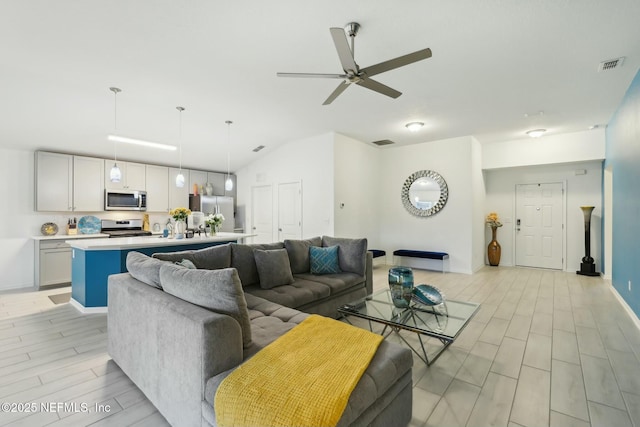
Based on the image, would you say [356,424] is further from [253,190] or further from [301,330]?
[253,190]

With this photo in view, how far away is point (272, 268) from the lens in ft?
10.3

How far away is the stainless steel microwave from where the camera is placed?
5.62 metres

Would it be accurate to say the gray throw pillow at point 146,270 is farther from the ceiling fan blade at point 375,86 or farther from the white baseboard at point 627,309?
the white baseboard at point 627,309

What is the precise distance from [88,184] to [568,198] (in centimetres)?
963

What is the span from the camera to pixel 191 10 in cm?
237

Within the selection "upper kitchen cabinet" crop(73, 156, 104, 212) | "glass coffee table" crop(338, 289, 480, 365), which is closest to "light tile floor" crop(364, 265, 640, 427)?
"glass coffee table" crop(338, 289, 480, 365)

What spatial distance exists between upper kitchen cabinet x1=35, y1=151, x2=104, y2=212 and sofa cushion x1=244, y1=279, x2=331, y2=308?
4.37m

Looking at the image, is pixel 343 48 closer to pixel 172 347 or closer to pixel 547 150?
pixel 172 347

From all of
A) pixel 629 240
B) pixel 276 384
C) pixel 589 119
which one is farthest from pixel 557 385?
pixel 589 119

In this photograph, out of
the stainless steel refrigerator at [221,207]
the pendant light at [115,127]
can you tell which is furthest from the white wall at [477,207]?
the pendant light at [115,127]

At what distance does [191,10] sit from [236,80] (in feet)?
3.85

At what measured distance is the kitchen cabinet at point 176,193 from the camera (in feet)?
21.5

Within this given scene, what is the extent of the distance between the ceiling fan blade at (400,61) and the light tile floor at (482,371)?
97.8 inches

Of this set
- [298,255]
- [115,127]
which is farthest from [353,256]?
[115,127]
